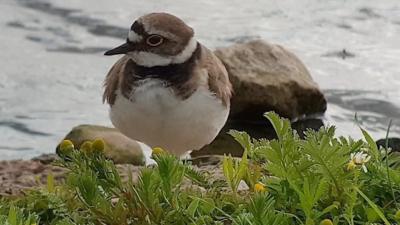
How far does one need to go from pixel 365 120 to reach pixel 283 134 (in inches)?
241

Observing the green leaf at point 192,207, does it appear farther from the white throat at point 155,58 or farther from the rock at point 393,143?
the rock at point 393,143

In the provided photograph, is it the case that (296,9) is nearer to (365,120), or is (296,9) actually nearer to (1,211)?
(365,120)

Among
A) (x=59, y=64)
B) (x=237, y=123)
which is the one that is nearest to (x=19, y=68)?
(x=59, y=64)

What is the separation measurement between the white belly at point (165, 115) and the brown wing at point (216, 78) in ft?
0.28

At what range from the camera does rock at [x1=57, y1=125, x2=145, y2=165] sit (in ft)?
25.1

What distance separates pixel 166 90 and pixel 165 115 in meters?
0.17

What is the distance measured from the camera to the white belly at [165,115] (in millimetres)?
6355

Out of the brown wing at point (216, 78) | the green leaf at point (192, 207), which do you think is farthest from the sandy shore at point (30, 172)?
the green leaf at point (192, 207)

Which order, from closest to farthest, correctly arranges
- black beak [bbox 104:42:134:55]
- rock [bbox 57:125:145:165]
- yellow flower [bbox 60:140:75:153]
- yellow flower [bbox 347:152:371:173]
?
yellow flower [bbox 60:140:75:153] < yellow flower [bbox 347:152:371:173] < black beak [bbox 104:42:134:55] < rock [bbox 57:125:145:165]

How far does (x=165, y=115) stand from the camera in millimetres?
6355

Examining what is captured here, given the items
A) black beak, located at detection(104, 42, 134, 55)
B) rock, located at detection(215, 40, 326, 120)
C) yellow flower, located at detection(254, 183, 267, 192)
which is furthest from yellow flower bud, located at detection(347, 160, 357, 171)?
rock, located at detection(215, 40, 326, 120)

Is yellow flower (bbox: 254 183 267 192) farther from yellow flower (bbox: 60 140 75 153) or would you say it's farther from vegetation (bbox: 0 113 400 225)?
yellow flower (bbox: 60 140 75 153)

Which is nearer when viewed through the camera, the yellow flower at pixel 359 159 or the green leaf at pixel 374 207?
the green leaf at pixel 374 207

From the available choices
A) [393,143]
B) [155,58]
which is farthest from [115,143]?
[393,143]
